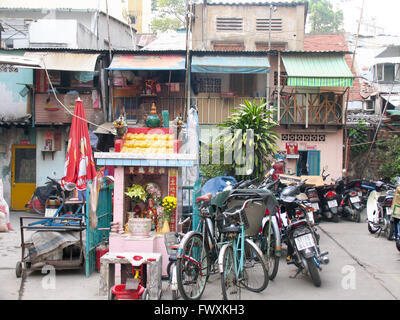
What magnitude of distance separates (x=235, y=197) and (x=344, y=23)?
112 feet

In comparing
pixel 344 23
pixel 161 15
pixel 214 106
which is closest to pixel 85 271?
pixel 214 106

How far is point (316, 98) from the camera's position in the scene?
47.1ft

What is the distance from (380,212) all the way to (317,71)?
5.72 m

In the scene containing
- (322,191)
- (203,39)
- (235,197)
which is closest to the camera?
(235,197)

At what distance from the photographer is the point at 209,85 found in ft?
49.1

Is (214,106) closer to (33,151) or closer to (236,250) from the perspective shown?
(33,151)

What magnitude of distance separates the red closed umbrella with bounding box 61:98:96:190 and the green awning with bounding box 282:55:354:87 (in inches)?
303

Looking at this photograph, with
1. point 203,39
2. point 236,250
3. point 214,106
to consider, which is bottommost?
point 236,250

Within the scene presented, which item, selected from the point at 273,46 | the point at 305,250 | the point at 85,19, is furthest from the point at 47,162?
the point at 305,250

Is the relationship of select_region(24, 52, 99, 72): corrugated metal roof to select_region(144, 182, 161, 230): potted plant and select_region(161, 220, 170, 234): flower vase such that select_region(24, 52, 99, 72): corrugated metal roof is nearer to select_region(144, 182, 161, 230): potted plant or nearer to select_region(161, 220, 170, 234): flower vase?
select_region(144, 182, 161, 230): potted plant

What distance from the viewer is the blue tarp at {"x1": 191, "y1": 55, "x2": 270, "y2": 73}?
12773 mm

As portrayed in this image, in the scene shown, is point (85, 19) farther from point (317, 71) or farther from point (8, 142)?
point (317, 71)

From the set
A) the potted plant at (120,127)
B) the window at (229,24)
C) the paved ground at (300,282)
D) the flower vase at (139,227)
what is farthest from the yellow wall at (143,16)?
the flower vase at (139,227)

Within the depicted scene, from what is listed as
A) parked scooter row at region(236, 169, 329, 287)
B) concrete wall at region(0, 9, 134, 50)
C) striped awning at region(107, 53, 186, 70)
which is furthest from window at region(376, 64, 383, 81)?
parked scooter row at region(236, 169, 329, 287)
